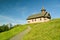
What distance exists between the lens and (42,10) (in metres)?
102

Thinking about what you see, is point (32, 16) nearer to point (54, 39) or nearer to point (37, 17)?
point (37, 17)


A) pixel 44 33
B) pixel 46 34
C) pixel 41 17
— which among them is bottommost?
pixel 46 34

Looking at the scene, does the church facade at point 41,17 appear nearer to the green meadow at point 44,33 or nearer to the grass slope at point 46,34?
the green meadow at point 44,33

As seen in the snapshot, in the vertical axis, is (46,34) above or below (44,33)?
below

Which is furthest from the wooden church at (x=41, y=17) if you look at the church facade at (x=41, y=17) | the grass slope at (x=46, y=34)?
the grass slope at (x=46, y=34)

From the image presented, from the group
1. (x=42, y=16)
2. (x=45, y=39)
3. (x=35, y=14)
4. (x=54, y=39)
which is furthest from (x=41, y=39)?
A: (x=35, y=14)

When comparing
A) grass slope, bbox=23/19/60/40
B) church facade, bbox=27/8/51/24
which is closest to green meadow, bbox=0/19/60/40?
grass slope, bbox=23/19/60/40

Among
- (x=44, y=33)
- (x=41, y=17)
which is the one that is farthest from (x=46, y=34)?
(x=41, y=17)

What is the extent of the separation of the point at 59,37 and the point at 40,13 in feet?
227

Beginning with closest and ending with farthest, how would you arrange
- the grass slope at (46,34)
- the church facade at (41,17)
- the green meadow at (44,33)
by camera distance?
the grass slope at (46,34), the green meadow at (44,33), the church facade at (41,17)

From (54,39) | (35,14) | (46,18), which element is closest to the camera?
(54,39)

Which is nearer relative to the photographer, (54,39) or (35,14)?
(54,39)

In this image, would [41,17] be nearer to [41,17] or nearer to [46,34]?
[41,17]

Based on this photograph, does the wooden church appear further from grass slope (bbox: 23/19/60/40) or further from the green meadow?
grass slope (bbox: 23/19/60/40)
